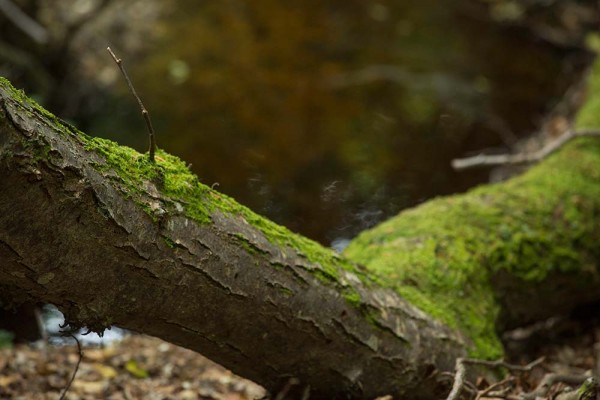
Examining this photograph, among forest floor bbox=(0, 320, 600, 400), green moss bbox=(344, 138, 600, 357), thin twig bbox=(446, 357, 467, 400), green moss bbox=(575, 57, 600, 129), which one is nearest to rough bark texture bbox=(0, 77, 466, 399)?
thin twig bbox=(446, 357, 467, 400)

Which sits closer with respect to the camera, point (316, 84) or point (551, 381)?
point (551, 381)

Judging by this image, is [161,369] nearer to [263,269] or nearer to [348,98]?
[263,269]

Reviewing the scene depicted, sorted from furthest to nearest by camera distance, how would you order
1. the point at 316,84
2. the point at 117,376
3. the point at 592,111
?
1. the point at 316,84
2. the point at 592,111
3. the point at 117,376

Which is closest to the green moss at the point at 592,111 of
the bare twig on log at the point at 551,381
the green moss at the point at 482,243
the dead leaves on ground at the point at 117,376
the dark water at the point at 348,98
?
the dark water at the point at 348,98

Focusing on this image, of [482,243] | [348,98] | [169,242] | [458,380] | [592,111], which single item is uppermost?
[348,98]

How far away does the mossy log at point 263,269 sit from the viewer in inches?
76.9

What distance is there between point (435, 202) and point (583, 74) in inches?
199

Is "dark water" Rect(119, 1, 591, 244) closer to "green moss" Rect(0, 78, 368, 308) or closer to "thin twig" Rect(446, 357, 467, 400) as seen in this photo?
"thin twig" Rect(446, 357, 467, 400)

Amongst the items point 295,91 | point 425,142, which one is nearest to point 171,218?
point 425,142

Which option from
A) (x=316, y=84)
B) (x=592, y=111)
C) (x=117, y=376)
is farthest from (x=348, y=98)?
(x=117, y=376)

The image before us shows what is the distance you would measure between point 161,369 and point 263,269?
1638 millimetres

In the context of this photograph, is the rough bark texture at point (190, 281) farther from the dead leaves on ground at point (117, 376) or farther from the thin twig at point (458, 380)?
the dead leaves on ground at point (117, 376)

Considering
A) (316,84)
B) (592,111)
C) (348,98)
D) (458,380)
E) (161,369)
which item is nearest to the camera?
(458,380)

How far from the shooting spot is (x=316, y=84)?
7980 mm
